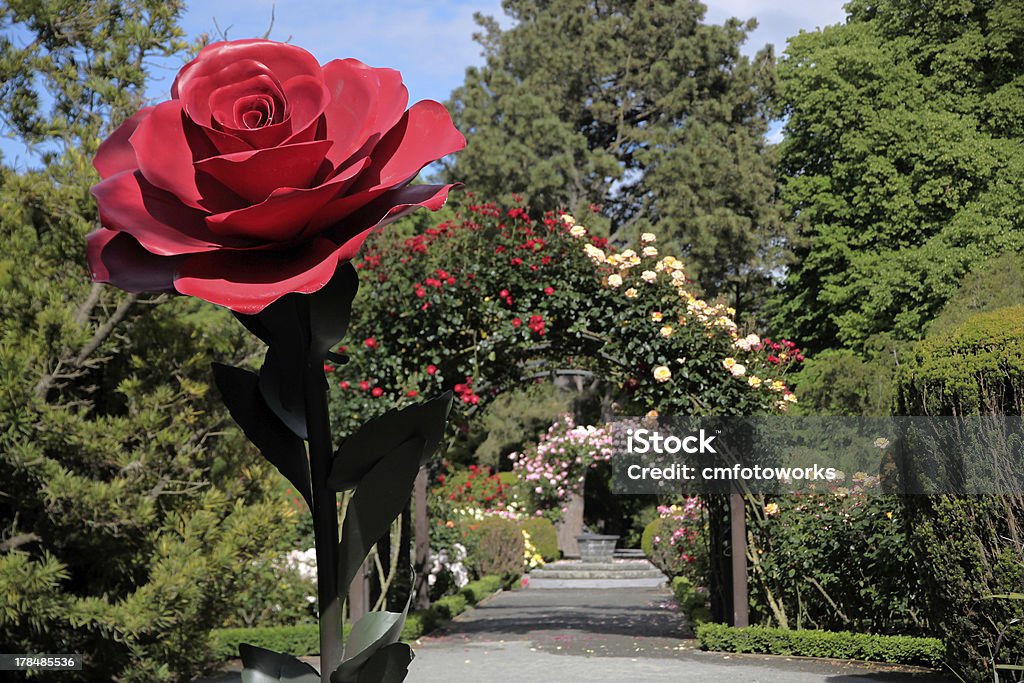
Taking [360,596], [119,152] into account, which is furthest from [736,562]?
[119,152]

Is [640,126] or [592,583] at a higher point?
[640,126]

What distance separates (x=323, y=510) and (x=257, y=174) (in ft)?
0.88

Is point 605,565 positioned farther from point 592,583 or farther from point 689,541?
point 689,541

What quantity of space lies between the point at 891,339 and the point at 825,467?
29.5 ft

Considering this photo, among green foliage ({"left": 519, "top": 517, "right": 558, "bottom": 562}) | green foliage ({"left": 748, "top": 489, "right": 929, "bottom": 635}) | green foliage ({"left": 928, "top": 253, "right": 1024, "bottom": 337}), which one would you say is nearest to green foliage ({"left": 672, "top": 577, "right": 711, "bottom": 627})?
green foliage ({"left": 748, "top": 489, "right": 929, "bottom": 635})

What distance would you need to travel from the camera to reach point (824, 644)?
8898 millimetres

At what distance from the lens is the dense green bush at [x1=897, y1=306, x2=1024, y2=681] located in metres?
5.29

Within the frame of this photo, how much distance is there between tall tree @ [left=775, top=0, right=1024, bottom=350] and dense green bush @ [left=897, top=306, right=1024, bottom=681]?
12102 mm

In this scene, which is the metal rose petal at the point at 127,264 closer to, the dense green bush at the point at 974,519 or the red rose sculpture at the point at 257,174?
the red rose sculpture at the point at 257,174

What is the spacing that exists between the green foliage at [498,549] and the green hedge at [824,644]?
7.53 meters

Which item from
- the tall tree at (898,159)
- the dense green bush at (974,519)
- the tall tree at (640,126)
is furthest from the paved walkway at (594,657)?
the tall tree at (640,126)

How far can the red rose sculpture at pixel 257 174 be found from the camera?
0.73 metres

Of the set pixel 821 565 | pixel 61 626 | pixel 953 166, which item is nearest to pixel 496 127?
pixel 953 166

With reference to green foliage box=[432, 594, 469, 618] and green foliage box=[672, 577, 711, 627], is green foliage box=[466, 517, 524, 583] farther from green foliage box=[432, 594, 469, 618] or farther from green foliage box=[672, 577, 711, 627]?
green foliage box=[672, 577, 711, 627]
